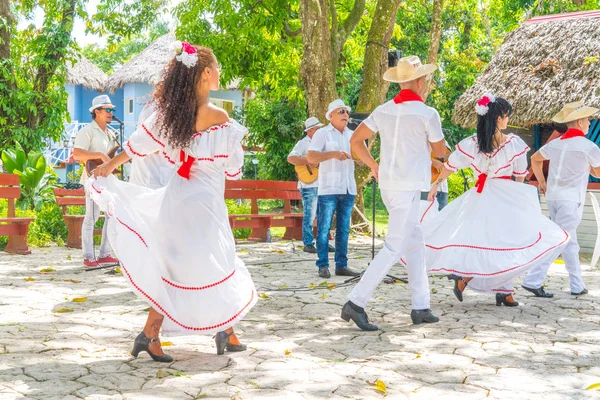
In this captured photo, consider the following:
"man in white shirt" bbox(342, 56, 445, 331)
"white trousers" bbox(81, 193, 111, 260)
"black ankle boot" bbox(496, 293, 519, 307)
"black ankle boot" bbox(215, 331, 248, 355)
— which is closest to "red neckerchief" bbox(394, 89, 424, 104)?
"man in white shirt" bbox(342, 56, 445, 331)

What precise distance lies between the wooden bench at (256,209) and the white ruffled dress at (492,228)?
255 inches

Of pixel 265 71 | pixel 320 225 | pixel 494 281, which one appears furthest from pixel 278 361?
pixel 265 71

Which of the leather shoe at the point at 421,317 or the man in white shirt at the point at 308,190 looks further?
the man in white shirt at the point at 308,190

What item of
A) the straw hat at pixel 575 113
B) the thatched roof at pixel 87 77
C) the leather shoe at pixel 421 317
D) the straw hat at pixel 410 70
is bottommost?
the leather shoe at pixel 421 317

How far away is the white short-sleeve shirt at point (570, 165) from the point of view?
859 centimetres

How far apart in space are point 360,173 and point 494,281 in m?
7.69

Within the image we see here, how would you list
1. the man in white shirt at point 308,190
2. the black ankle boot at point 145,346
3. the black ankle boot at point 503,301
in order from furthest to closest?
the man in white shirt at point 308,190 → the black ankle boot at point 503,301 → the black ankle boot at point 145,346

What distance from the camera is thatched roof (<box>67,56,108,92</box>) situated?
34.5m

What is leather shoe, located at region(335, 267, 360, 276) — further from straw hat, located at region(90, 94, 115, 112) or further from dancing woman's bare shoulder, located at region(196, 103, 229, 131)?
dancing woman's bare shoulder, located at region(196, 103, 229, 131)

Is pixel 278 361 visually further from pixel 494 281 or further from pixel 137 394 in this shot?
pixel 494 281

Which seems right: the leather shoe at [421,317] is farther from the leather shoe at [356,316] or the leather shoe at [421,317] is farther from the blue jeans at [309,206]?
the blue jeans at [309,206]

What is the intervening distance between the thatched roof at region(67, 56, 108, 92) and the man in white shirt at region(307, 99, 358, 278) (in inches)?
1025

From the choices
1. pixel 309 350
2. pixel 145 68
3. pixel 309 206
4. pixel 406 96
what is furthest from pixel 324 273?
pixel 145 68

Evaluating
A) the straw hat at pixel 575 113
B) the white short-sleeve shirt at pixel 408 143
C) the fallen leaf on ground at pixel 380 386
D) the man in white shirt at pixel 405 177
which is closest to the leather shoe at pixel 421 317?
the man in white shirt at pixel 405 177
